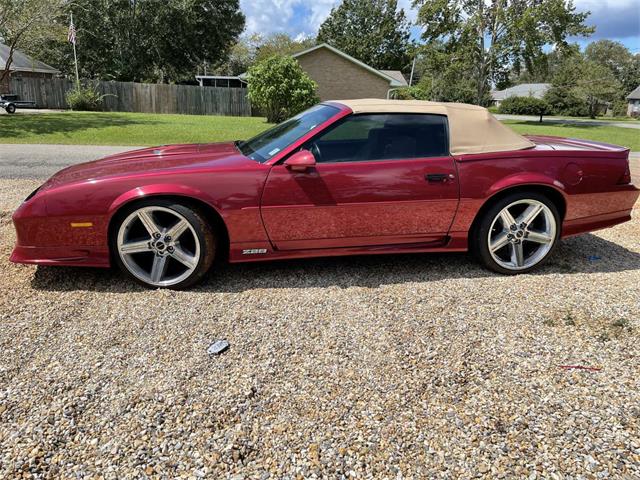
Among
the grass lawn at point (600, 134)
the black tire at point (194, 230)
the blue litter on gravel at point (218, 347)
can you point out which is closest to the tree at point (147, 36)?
the grass lawn at point (600, 134)

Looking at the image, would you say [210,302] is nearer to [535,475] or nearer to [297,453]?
[297,453]

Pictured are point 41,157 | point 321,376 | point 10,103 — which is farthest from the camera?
point 10,103

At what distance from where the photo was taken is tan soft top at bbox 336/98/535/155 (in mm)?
3822

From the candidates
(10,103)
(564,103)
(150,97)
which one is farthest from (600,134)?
(564,103)

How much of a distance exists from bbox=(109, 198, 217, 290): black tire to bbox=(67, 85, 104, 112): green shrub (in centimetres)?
2772

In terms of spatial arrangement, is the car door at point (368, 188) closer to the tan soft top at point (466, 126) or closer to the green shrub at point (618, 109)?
the tan soft top at point (466, 126)

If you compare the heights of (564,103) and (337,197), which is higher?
(564,103)

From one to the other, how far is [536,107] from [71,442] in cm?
5746

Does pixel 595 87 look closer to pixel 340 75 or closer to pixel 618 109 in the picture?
pixel 618 109

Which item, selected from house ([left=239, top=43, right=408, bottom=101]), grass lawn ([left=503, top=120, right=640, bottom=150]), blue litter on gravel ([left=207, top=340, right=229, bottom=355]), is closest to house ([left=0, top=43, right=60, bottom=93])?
house ([left=239, top=43, right=408, bottom=101])

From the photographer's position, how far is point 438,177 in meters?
3.71

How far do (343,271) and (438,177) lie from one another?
3.69ft

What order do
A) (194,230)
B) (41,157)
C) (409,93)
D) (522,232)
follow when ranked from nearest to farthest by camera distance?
(194,230), (522,232), (41,157), (409,93)

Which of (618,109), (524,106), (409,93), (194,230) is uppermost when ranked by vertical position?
(618,109)
